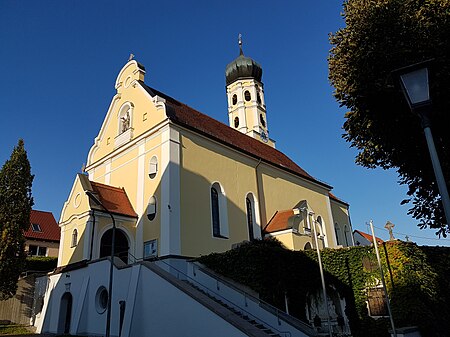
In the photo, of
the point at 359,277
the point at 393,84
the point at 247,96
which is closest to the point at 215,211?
the point at 359,277

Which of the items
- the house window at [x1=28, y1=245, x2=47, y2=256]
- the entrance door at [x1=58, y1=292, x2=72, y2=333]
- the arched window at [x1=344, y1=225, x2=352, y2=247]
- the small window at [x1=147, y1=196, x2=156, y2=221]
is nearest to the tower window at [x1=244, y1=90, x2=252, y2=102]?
the arched window at [x1=344, y1=225, x2=352, y2=247]

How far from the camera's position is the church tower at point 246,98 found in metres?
41.4

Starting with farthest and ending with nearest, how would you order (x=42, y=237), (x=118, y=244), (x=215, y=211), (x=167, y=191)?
(x=42, y=237), (x=215, y=211), (x=118, y=244), (x=167, y=191)

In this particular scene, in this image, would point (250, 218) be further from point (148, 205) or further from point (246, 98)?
point (246, 98)

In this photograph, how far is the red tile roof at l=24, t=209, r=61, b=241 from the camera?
116ft

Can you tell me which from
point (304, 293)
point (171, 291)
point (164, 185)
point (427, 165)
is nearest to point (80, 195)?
point (164, 185)

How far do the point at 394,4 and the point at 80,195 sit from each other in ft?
59.1

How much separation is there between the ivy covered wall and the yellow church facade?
2.70 m

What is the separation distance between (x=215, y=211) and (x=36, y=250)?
21548 mm

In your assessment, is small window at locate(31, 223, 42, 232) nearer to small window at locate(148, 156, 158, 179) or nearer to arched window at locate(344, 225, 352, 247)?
small window at locate(148, 156, 158, 179)

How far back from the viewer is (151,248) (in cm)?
1998

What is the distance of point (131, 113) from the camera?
81.1ft

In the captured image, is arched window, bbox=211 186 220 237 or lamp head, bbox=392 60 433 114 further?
arched window, bbox=211 186 220 237

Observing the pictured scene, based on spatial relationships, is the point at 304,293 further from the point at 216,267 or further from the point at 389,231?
the point at 389,231
